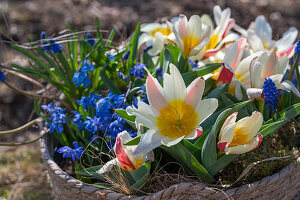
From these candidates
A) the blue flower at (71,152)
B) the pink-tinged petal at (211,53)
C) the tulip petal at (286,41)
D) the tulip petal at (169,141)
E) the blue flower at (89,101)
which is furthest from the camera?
the tulip petal at (286,41)

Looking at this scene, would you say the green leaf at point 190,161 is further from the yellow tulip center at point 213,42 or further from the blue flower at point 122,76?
the yellow tulip center at point 213,42

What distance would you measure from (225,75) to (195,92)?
283 millimetres

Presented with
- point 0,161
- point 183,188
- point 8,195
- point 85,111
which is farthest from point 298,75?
point 0,161

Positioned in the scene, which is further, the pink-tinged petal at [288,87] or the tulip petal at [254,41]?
the tulip petal at [254,41]

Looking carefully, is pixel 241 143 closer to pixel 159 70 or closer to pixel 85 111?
pixel 159 70

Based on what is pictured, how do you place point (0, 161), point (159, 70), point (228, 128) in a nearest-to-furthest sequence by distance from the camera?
point (228, 128)
point (159, 70)
point (0, 161)

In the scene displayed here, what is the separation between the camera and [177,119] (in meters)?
1.09

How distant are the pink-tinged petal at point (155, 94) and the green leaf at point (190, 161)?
0.12 meters

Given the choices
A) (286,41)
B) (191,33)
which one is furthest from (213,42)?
(286,41)

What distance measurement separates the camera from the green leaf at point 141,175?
3.70ft

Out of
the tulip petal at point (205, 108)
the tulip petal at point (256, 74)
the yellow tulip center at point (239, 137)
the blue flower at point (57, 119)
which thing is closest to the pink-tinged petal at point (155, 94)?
the tulip petal at point (205, 108)

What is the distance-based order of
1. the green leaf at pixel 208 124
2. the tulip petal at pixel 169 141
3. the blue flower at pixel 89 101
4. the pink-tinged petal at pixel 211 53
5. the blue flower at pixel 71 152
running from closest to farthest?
the tulip petal at pixel 169 141 → the green leaf at pixel 208 124 → the blue flower at pixel 71 152 → the blue flower at pixel 89 101 → the pink-tinged petal at pixel 211 53

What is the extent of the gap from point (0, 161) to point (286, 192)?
1693mm

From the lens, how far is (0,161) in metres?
2.29
